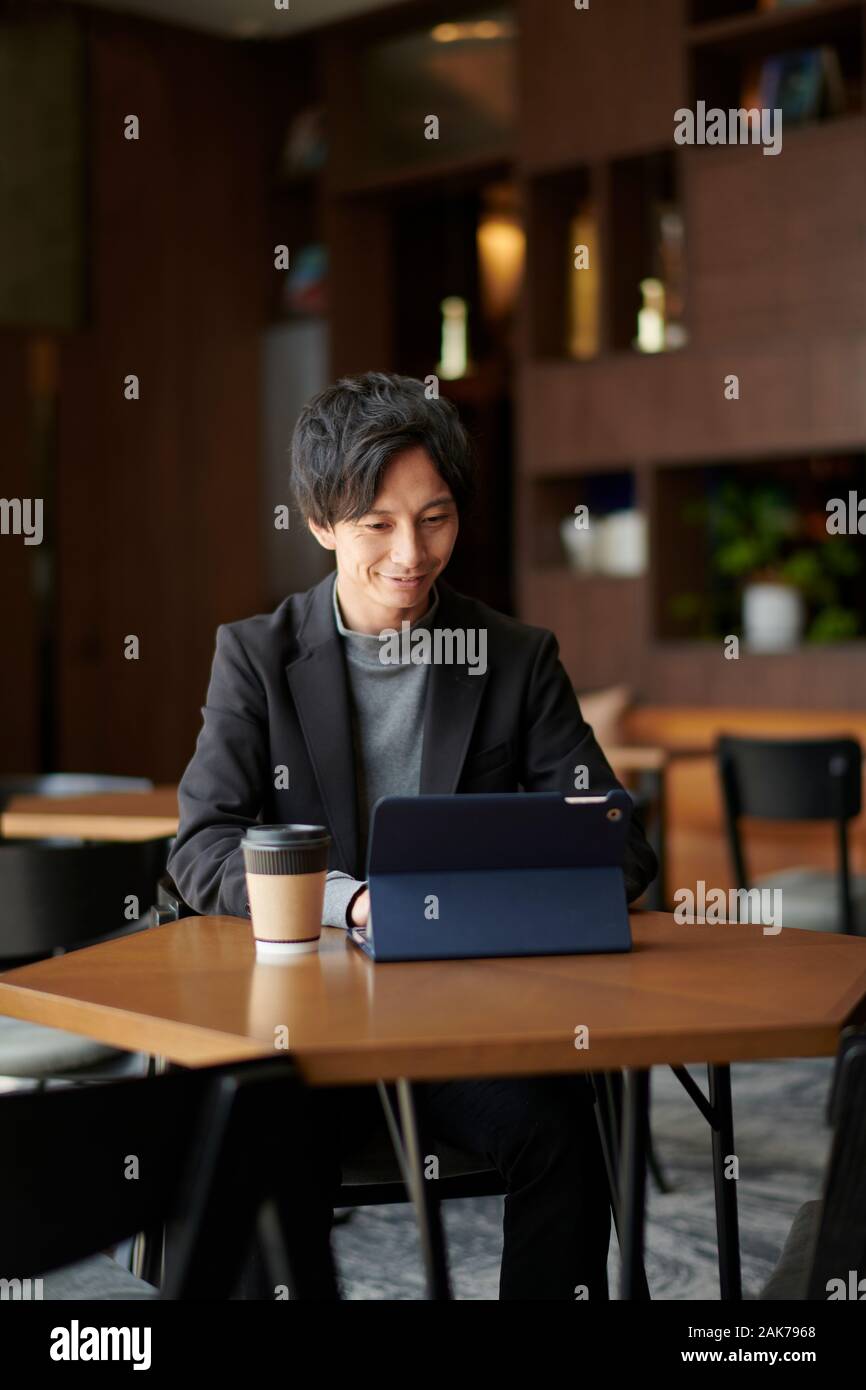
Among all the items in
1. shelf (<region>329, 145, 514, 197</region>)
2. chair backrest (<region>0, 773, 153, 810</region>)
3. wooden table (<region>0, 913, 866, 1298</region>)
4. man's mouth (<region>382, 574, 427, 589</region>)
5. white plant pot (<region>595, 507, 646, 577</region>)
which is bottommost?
wooden table (<region>0, 913, 866, 1298</region>)

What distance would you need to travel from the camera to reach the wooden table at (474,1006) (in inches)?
48.3

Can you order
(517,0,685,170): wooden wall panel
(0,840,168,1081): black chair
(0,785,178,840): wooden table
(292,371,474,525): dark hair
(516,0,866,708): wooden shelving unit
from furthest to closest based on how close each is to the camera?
(517,0,685,170): wooden wall panel, (516,0,866,708): wooden shelving unit, (0,785,178,840): wooden table, (0,840,168,1081): black chair, (292,371,474,525): dark hair

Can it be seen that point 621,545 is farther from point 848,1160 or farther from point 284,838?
point 848,1160

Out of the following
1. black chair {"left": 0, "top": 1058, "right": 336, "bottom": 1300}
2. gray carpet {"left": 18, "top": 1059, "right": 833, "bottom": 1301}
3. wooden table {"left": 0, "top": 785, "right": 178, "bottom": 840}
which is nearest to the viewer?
black chair {"left": 0, "top": 1058, "right": 336, "bottom": 1300}

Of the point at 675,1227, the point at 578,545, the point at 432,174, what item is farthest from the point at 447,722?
the point at 432,174

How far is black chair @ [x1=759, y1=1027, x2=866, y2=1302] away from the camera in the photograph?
3.79 ft

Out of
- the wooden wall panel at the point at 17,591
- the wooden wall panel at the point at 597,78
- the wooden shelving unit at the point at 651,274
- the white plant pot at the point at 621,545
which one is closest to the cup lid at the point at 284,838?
the wooden shelving unit at the point at 651,274

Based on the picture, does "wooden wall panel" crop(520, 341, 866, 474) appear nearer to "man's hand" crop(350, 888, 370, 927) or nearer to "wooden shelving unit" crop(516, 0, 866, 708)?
"wooden shelving unit" crop(516, 0, 866, 708)

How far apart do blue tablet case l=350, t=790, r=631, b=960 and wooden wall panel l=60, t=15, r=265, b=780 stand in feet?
17.1

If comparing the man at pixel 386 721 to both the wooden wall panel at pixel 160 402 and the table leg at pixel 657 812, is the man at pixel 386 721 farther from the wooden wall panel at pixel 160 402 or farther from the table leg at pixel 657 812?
the wooden wall panel at pixel 160 402

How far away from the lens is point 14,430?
6242 mm

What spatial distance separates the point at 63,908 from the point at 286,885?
92cm

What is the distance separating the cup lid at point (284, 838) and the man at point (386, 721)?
16 centimetres

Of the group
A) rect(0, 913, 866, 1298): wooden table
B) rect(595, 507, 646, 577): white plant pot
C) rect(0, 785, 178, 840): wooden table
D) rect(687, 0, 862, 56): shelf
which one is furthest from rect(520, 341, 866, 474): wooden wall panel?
rect(0, 913, 866, 1298): wooden table
